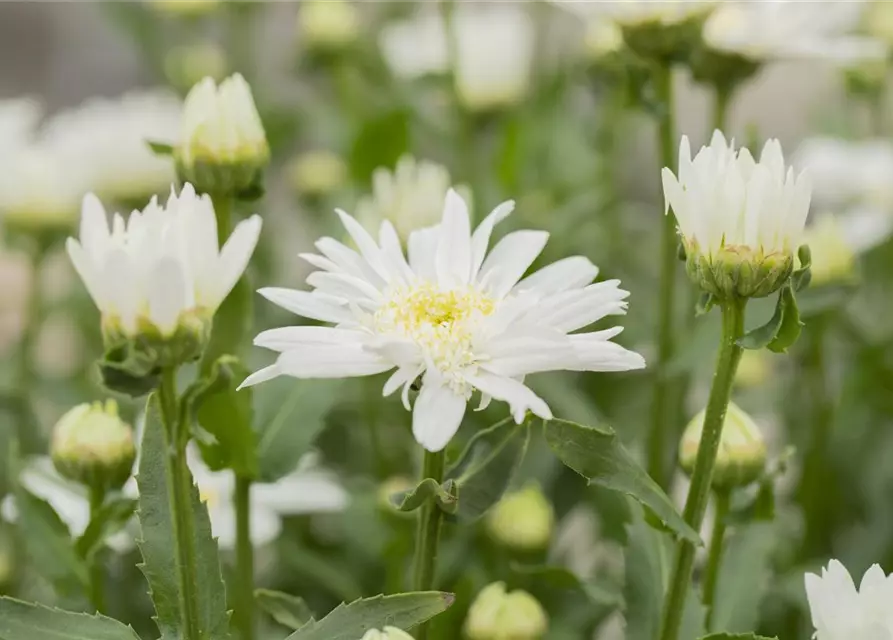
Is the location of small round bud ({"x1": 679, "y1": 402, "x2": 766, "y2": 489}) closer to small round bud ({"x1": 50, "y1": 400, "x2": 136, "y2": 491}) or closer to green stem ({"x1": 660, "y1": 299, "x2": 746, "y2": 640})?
green stem ({"x1": 660, "y1": 299, "x2": 746, "y2": 640})

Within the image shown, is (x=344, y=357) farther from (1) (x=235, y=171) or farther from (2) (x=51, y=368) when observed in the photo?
(2) (x=51, y=368)

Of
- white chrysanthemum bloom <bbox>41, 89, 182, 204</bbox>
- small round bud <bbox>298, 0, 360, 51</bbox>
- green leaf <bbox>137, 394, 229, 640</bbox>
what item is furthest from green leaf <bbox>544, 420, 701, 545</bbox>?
small round bud <bbox>298, 0, 360, 51</bbox>

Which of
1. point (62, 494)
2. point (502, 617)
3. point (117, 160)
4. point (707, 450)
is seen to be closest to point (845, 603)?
point (707, 450)

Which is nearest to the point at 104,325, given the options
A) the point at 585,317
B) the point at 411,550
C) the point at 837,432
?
the point at 585,317

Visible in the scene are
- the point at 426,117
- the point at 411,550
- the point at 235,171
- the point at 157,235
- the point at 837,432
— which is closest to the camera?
the point at 157,235

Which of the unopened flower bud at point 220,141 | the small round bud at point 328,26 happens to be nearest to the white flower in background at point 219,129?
the unopened flower bud at point 220,141

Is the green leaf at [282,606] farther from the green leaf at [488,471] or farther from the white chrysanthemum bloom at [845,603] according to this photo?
the white chrysanthemum bloom at [845,603]

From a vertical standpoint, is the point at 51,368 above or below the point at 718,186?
below
